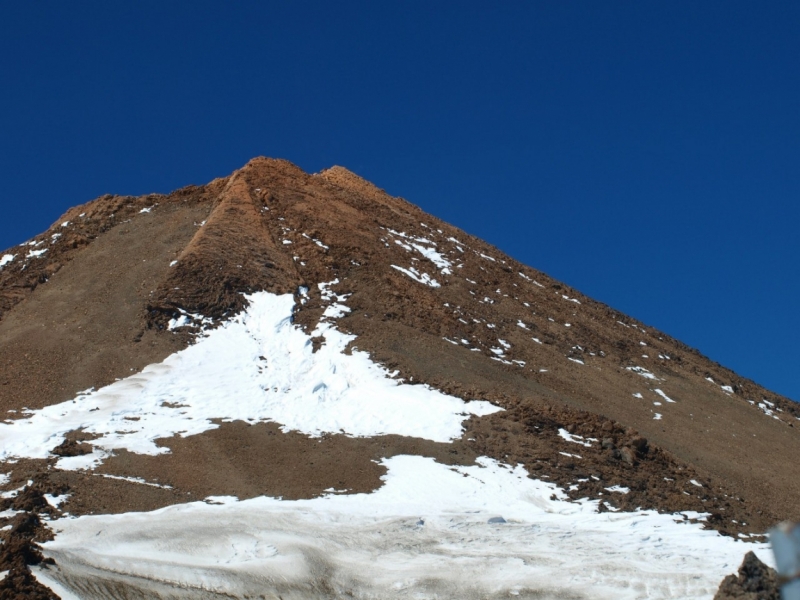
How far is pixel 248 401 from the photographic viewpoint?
30.2 metres

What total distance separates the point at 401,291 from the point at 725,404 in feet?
50.6

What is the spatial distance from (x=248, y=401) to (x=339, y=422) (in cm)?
356

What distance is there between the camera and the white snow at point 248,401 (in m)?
27.3

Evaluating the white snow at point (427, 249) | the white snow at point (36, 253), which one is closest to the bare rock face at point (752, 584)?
the white snow at point (427, 249)

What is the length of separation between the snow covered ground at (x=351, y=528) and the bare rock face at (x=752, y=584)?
3.39 m

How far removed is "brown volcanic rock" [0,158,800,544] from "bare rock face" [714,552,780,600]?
912 centimetres

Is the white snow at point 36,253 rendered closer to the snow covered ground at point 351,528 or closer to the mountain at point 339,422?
the mountain at point 339,422

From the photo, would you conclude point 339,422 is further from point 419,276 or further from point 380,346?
point 419,276

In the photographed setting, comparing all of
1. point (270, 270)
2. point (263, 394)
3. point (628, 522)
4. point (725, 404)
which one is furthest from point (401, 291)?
point (628, 522)

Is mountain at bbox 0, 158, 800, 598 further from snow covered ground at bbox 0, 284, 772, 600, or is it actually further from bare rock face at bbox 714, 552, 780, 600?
bare rock face at bbox 714, 552, 780, 600

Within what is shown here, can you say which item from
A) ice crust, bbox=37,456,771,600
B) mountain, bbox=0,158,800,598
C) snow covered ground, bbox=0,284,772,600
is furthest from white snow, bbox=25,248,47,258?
ice crust, bbox=37,456,771,600

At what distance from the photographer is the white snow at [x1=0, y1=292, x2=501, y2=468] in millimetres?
27266

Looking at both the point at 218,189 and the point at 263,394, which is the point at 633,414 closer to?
the point at 263,394

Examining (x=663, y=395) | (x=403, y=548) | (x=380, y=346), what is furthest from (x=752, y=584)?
(x=663, y=395)
